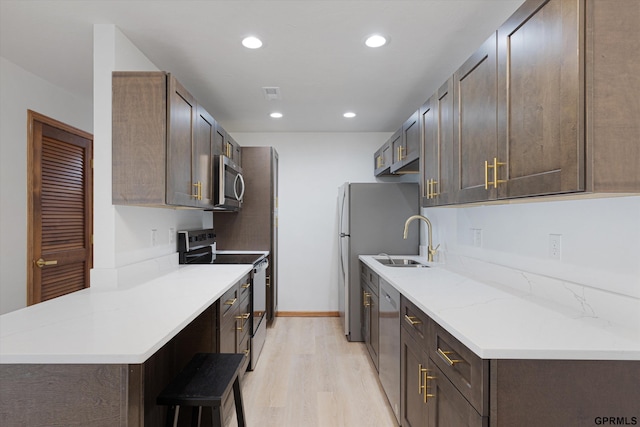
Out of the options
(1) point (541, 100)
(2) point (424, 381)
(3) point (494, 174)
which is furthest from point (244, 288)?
(1) point (541, 100)

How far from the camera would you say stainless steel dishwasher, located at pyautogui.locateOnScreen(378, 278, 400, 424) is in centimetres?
215

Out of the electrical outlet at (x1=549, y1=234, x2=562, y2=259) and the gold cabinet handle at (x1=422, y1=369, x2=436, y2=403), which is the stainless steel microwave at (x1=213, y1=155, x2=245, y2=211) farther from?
the electrical outlet at (x1=549, y1=234, x2=562, y2=259)

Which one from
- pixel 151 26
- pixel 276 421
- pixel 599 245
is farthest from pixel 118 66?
pixel 599 245

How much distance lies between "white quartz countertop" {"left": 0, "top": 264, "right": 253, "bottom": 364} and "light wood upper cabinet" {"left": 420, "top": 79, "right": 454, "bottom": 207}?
1.42m

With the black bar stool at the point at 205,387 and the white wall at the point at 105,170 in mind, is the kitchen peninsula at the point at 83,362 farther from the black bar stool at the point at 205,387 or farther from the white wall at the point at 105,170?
the white wall at the point at 105,170

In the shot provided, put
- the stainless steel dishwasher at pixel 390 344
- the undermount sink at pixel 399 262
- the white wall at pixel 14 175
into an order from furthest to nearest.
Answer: the undermount sink at pixel 399 262 < the white wall at pixel 14 175 < the stainless steel dishwasher at pixel 390 344

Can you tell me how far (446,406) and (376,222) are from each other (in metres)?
2.39

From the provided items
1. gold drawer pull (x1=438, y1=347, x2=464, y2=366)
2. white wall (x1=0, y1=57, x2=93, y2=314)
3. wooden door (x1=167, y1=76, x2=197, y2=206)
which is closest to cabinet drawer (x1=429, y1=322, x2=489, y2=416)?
gold drawer pull (x1=438, y1=347, x2=464, y2=366)

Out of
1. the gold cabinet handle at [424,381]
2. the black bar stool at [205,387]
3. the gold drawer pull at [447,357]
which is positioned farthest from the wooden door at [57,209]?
the gold drawer pull at [447,357]

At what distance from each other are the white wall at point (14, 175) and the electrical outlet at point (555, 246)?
346cm

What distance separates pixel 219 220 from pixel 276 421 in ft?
7.80

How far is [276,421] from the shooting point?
2266 mm

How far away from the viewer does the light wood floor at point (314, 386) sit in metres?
2.30

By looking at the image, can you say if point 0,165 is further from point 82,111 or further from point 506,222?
point 506,222
